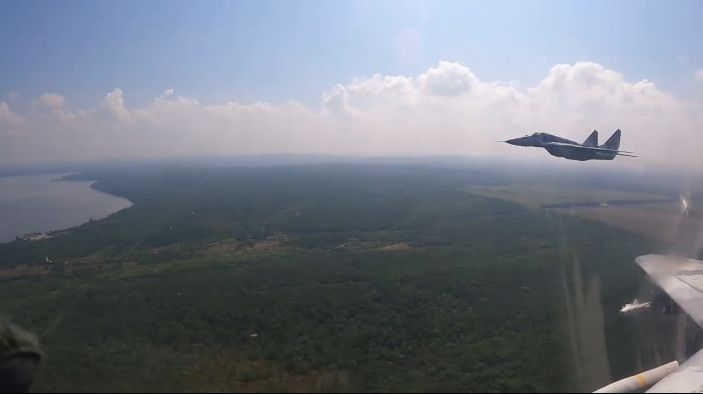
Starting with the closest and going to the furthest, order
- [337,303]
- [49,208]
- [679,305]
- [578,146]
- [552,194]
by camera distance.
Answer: [679,305], [578,146], [337,303], [552,194], [49,208]

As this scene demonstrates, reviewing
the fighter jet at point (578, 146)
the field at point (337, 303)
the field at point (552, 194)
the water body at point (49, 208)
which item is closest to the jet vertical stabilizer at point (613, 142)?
the fighter jet at point (578, 146)

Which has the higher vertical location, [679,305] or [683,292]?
[683,292]

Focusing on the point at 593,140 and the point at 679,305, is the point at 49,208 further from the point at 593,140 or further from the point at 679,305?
the point at 679,305

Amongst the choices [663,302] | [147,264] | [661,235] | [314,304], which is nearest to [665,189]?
[661,235]

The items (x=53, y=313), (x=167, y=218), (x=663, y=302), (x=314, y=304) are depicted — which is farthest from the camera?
(x=167, y=218)

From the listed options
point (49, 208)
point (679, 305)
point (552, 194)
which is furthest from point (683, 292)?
point (49, 208)

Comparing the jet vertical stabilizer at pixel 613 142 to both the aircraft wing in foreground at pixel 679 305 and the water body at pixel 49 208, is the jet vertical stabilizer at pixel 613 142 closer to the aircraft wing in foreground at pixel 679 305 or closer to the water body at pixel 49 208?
the aircraft wing in foreground at pixel 679 305

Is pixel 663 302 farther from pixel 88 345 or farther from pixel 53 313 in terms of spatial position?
pixel 53 313
